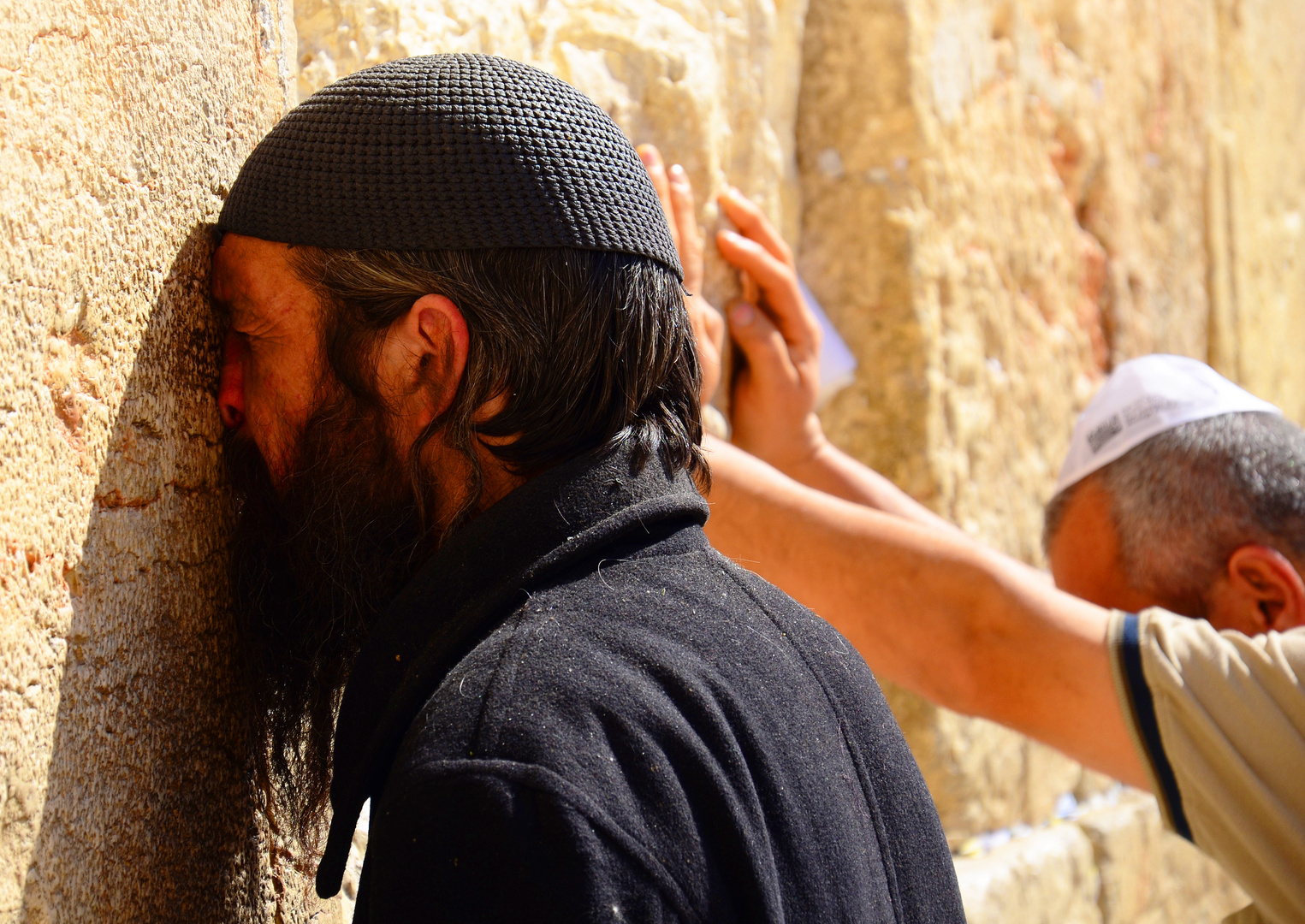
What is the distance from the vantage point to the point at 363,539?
3.26 feet

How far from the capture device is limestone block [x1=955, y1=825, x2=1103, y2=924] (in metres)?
2.27

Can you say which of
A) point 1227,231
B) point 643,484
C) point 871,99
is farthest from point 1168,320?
point 643,484

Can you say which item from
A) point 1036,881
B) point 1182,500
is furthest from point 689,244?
point 1036,881

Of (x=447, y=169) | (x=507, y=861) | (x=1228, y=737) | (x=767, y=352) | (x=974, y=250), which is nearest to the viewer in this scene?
(x=507, y=861)

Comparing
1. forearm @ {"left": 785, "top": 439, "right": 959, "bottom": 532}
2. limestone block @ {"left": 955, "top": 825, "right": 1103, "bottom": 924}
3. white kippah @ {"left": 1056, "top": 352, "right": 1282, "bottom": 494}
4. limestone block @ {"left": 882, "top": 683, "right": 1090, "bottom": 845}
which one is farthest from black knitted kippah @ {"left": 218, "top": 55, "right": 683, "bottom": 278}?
limestone block @ {"left": 955, "top": 825, "right": 1103, "bottom": 924}

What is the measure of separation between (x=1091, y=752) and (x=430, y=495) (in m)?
1.12

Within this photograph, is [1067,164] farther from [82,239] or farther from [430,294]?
[82,239]

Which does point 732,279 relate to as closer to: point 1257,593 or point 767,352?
point 767,352

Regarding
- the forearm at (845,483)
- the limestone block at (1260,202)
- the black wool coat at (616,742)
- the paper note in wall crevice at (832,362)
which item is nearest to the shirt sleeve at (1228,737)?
the forearm at (845,483)

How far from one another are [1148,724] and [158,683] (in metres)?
1.26

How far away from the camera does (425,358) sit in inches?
39.2

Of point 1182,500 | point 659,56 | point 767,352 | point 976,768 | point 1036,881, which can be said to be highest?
point 659,56

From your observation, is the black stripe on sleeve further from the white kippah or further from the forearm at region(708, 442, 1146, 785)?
the white kippah

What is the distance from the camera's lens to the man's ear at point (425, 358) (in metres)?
0.97
